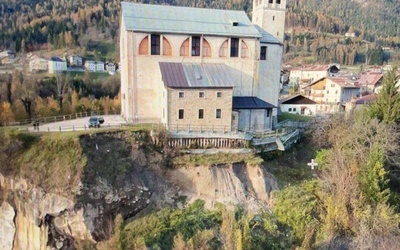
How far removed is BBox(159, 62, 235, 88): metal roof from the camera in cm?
3246

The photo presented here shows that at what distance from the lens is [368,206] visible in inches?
1055

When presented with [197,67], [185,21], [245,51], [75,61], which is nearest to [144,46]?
[185,21]

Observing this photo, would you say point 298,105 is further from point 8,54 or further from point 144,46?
point 8,54

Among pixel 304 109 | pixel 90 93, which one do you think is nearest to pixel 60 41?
pixel 90 93

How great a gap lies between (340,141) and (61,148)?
2698 cm

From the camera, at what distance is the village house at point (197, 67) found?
3269 cm

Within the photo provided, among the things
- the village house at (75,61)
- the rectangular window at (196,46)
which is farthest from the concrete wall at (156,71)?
the village house at (75,61)

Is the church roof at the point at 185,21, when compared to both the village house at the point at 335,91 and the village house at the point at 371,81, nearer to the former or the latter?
the village house at the point at 335,91

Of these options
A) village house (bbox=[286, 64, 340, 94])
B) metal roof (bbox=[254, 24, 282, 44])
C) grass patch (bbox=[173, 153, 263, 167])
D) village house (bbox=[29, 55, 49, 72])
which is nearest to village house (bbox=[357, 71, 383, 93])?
village house (bbox=[286, 64, 340, 94])

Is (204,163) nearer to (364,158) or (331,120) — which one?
(364,158)

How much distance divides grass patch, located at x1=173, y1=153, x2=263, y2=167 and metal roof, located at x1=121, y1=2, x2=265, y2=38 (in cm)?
1396

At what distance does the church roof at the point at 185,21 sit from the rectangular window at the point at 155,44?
804 mm

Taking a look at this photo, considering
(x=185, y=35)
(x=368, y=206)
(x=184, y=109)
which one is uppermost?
(x=185, y=35)

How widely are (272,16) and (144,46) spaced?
17.0 metres
